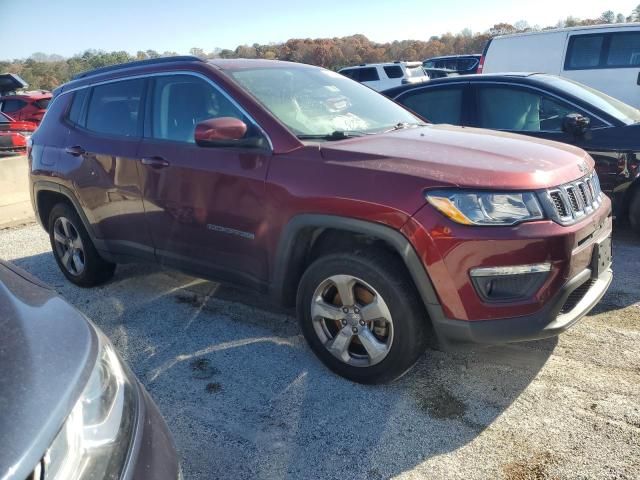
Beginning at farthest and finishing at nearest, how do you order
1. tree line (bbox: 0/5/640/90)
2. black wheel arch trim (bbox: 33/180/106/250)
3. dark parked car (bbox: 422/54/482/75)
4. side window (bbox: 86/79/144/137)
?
1. tree line (bbox: 0/5/640/90)
2. dark parked car (bbox: 422/54/482/75)
3. black wheel arch trim (bbox: 33/180/106/250)
4. side window (bbox: 86/79/144/137)

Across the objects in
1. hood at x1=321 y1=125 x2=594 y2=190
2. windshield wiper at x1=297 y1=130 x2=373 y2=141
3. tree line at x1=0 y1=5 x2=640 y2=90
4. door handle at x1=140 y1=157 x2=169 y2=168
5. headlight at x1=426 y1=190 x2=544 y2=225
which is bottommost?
tree line at x1=0 y1=5 x2=640 y2=90

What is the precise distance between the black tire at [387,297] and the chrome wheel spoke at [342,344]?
27mm

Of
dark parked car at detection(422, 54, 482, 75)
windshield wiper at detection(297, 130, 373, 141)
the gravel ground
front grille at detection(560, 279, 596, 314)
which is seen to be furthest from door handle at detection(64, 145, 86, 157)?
dark parked car at detection(422, 54, 482, 75)

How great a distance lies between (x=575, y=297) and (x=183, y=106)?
8.67 feet

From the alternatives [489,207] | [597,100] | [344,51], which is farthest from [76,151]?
[344,51]

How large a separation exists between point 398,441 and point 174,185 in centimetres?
210

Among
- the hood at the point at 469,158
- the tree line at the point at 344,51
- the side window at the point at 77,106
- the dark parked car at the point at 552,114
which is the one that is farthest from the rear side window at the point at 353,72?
the tree line at the point at 344,51

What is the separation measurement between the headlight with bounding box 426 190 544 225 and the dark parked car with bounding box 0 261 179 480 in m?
1.53

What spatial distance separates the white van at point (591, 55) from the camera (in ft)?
28.8

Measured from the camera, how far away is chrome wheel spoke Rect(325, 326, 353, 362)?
3008 millimetres

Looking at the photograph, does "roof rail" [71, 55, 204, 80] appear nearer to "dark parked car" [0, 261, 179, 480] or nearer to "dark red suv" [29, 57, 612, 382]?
"dark red suv" [29, 57, 612, 382]

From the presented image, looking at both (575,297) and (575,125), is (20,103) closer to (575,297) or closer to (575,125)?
(575,125)

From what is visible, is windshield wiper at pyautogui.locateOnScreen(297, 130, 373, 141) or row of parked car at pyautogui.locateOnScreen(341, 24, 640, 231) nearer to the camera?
windshield wiper at pyautogui.locateOnScreen(297, 130, 373, 141)

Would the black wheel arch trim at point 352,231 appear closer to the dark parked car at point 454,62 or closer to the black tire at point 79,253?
the black tire at point 79,253
